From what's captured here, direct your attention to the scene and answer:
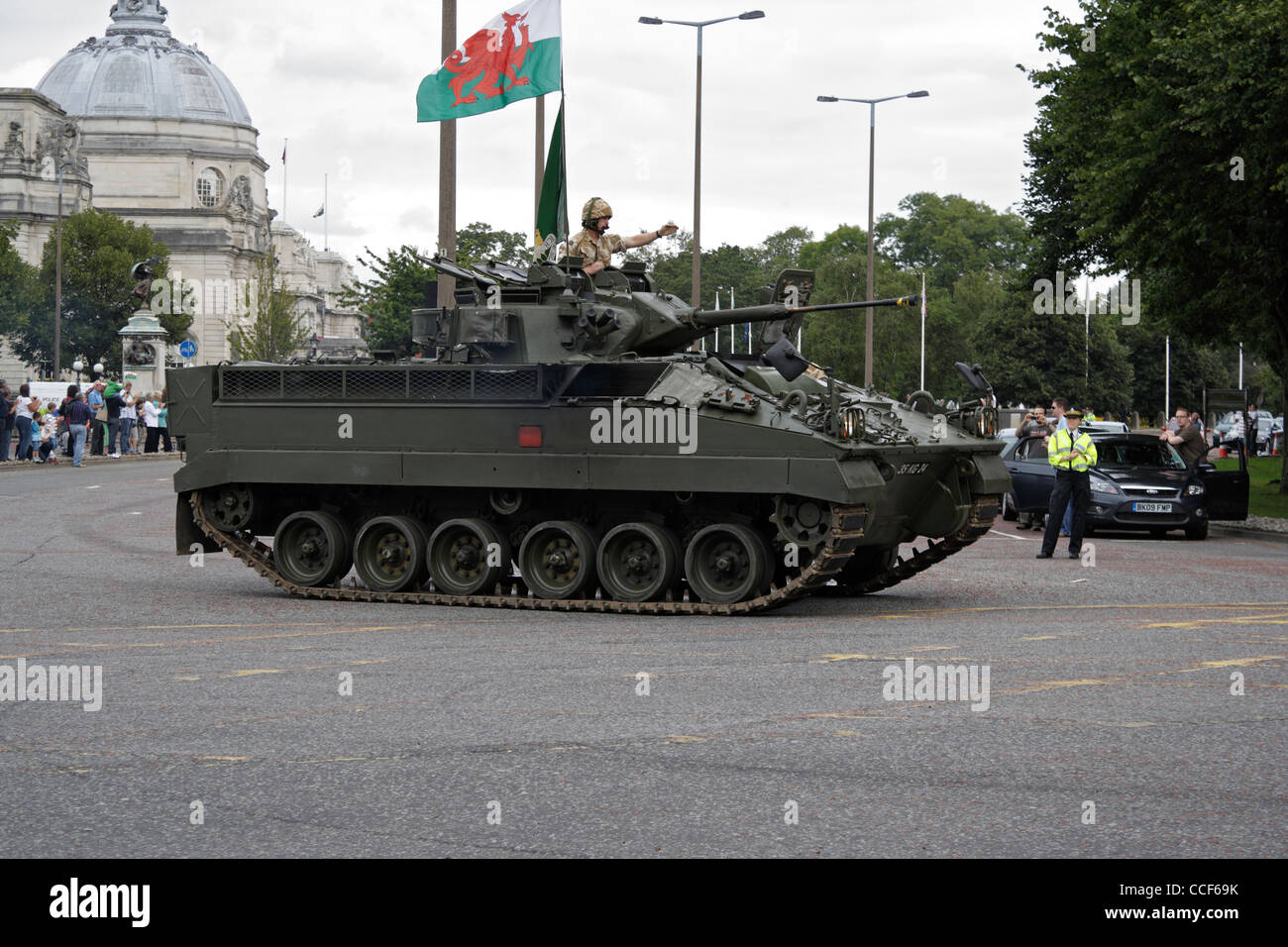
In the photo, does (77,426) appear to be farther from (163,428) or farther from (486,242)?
(486,242)

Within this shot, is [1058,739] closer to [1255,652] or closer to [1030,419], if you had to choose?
[1255,652]

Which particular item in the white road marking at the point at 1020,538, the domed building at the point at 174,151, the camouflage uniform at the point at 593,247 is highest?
the domed building at the point at 174,151

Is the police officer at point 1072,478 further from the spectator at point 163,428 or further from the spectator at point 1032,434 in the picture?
the spectator at point 163,428

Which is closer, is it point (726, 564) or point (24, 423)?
point (726, 564)

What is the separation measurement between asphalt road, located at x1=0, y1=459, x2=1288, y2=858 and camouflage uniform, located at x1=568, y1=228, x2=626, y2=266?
12.1 ft

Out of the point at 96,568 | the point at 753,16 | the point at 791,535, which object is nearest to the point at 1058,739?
the point at 791,535

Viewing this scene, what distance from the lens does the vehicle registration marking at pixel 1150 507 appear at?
80.1ft

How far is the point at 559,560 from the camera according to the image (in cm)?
1488

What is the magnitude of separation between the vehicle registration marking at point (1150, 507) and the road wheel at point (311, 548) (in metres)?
12.4

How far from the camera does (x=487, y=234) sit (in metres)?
64.4

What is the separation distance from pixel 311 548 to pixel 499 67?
7732 millimetres
